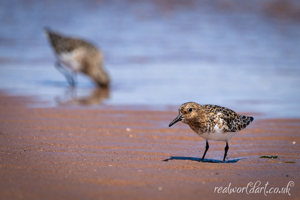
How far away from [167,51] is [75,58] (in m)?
3.68

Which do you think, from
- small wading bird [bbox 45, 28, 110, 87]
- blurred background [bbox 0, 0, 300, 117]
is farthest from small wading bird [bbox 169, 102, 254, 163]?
small wading bird [bbox 45, 28, 110, 87]

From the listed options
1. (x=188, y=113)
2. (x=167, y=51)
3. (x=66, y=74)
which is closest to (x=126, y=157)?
(x=188, y=113)

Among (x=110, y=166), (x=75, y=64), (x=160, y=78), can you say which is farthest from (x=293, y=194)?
(x=75, y=64)

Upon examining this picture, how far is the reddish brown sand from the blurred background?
130cm

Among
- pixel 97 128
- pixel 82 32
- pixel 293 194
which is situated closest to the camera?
pixel 293 194

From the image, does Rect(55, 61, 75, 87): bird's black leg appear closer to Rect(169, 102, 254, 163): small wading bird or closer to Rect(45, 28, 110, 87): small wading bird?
Rect(45, 28, 110, 87): small wading bird

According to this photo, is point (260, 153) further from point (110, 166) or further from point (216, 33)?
point (216, 33)

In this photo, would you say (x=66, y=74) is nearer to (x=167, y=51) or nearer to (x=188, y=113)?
(x=167, y=51)

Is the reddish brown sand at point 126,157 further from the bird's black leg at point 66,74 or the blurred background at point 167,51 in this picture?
the bird's black leg at point 66,74

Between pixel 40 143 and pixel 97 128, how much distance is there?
51.8 inches

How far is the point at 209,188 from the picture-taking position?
4305mm

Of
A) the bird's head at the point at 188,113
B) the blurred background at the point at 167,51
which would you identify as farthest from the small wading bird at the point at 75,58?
the bird's head at the point at 188,113

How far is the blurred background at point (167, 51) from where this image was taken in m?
9.76

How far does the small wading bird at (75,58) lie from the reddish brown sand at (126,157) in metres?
3.69
